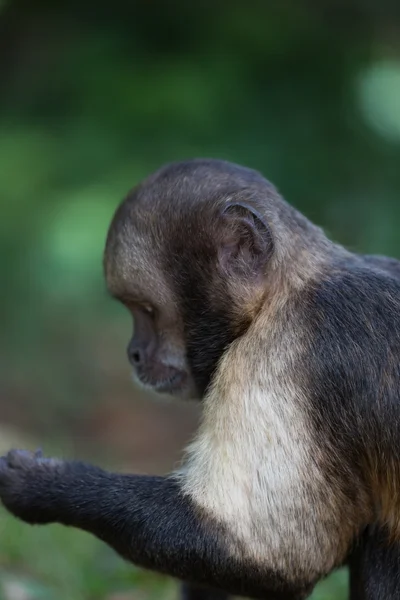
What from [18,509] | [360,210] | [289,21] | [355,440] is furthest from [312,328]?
[289,21]

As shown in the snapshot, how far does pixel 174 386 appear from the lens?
466 cm

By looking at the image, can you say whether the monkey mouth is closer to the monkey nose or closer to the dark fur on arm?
the monkey nose

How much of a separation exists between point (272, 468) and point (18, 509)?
43.0 inches

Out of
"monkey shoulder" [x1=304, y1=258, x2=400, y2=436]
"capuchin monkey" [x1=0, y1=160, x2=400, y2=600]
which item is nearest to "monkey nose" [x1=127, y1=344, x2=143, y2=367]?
"capuchin monkey" [x1=0, y1=160, x2=400, y2=600]

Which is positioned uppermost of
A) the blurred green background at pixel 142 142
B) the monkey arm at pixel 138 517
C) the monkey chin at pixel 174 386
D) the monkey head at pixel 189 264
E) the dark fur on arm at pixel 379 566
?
the blurred green background at pixel 142 142

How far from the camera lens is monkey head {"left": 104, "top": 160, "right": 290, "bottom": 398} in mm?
4250

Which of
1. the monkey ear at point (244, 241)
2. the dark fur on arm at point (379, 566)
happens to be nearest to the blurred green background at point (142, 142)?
the monkey ear at point (244, 241)

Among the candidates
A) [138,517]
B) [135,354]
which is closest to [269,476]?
[138,517]

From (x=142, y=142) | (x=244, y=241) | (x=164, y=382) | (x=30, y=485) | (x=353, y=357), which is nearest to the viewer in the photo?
(x=353, y=357)

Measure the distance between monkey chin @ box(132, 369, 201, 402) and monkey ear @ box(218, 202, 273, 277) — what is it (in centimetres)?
63

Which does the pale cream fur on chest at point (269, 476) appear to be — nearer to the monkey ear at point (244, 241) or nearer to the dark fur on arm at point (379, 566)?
the dark fur on arm at point (379, 566)

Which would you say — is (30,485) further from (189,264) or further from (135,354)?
(189,264)

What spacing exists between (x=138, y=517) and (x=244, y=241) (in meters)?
1.24

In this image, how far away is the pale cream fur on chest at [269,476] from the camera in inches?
149
